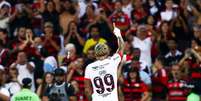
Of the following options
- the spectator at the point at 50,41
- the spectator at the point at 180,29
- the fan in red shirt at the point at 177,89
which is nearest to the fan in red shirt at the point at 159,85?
the fan in red shirt at the point at 177,89

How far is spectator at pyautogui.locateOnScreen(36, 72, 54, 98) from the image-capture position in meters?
18.8

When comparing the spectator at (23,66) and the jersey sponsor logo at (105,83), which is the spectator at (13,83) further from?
the jersey sponsor logo at (105,83)

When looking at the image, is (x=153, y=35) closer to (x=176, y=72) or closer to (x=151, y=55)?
(x=151, y=55)

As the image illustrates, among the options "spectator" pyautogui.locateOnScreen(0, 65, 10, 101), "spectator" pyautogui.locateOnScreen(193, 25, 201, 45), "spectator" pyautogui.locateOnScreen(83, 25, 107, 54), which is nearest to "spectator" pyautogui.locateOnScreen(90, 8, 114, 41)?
"spectator" pyautogui.locateOnScreen(83, 25, 107, 54)

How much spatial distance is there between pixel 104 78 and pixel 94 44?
18.0 ft

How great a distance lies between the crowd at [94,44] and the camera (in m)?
19.2

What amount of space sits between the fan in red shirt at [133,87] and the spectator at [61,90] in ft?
4.50

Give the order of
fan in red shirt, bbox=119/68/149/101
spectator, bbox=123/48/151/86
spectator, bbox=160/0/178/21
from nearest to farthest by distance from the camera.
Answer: fan in red shirt, bbox=119/68/149/101 → spectator, bbox=123/48/151/86 → spectator, bbox=160/0/178/21

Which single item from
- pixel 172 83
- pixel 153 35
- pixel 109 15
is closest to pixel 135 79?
pixel 172 83

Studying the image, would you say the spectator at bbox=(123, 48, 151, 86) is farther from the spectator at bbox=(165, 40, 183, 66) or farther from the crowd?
the spectator at bbox=(165, 40, 183, 66)

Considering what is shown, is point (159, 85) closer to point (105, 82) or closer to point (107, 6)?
point (107, 6)

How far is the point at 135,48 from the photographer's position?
20422 mm

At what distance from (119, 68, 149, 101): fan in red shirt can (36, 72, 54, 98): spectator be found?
162 centimetres

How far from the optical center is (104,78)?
49.9 ft
